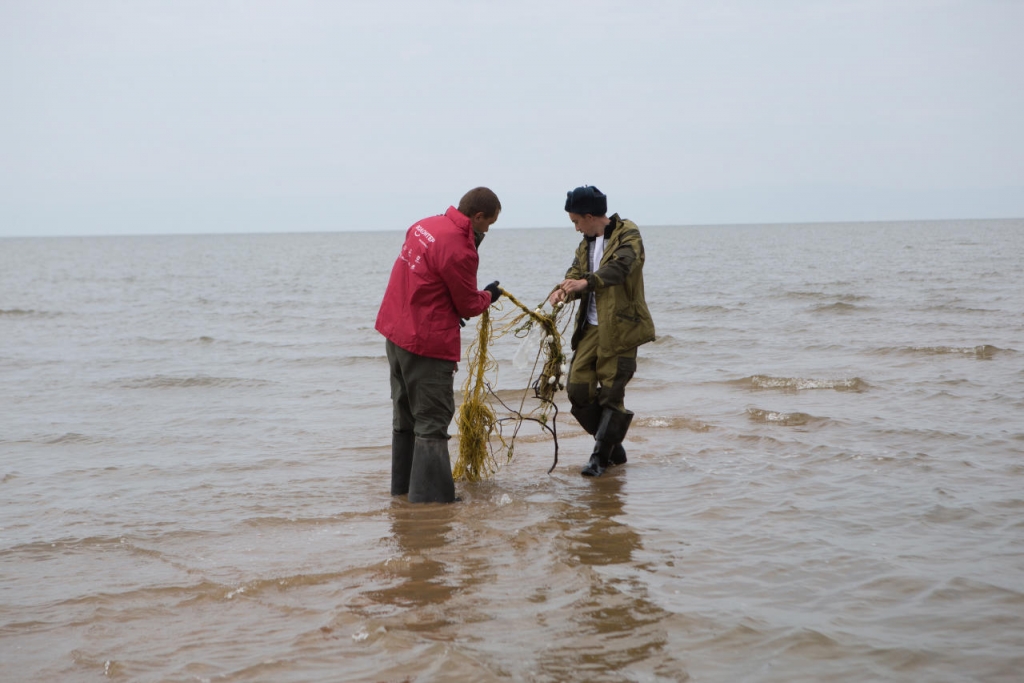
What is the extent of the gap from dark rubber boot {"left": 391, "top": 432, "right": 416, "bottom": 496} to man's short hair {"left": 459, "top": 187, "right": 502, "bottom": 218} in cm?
146

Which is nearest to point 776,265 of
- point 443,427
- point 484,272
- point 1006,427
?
point 484,272

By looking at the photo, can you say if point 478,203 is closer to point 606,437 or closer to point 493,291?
point 493,291

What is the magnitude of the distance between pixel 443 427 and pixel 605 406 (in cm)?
133

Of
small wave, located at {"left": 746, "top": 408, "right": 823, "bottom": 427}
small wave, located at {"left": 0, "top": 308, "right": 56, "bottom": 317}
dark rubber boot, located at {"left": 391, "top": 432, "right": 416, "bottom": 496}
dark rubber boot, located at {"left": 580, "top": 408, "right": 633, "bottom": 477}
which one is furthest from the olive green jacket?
small wave, located at {"left": 0, "top": 308, "right": 56, "bottom": 317}

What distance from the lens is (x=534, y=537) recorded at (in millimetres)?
4984

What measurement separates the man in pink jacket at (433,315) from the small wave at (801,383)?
19.4 feet

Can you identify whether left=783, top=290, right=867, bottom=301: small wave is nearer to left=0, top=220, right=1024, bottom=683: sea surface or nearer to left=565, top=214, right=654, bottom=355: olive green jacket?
left=0, top=220, right=1024, bottom=683: sea surface

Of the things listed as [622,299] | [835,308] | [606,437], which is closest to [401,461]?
[606,437]

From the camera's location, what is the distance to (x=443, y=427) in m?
5.45

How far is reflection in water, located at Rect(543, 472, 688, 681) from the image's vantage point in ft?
11.1

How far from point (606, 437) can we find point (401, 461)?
4.86 ft

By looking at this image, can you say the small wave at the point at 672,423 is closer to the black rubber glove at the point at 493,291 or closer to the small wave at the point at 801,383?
the small wave at the point at 801,383

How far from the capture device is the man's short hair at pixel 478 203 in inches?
203

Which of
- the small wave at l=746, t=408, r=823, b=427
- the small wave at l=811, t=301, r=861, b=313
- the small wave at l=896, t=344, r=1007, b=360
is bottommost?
the small wave at l=746, t=408, r=823, b=427
